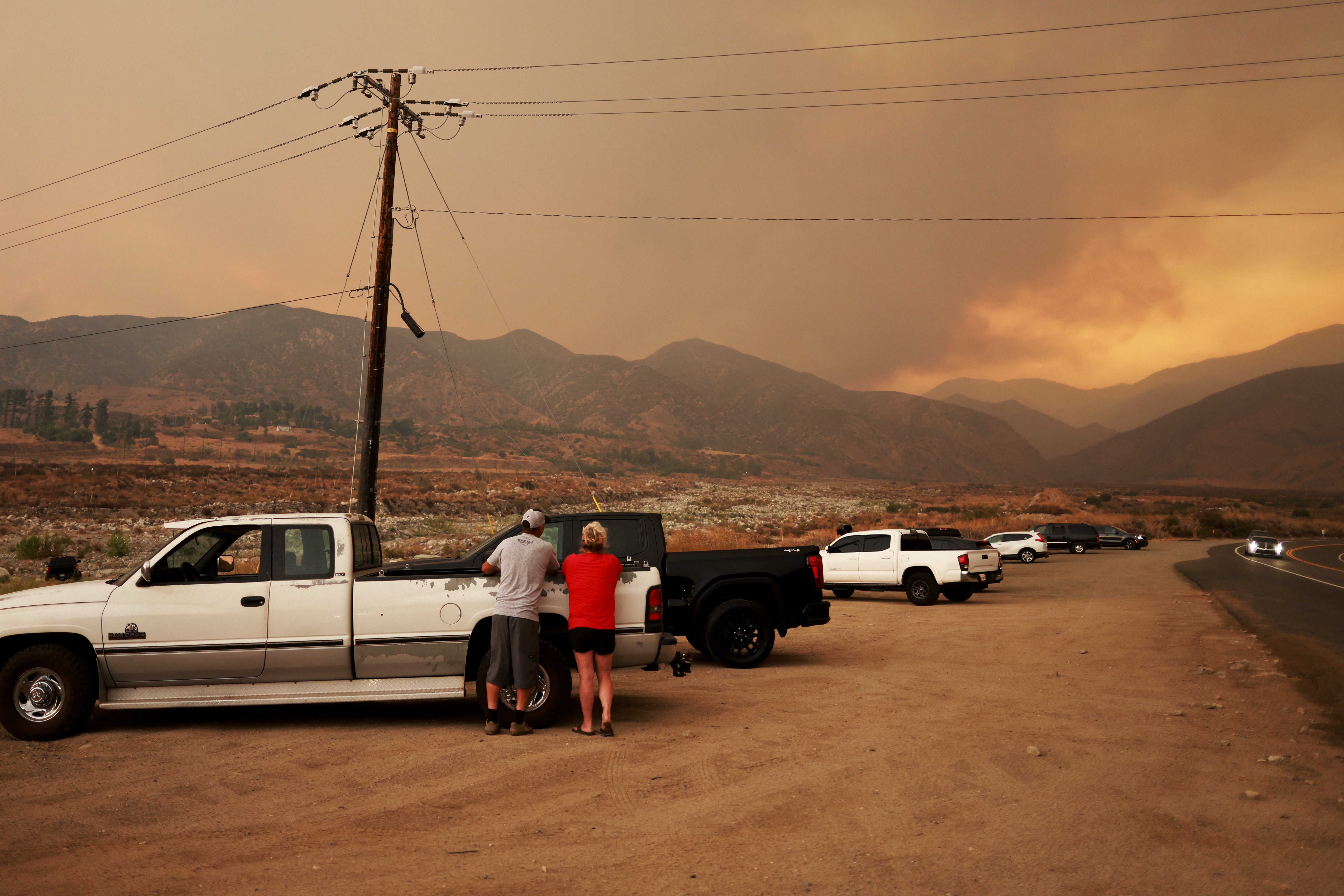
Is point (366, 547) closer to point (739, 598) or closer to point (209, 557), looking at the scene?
point (209, 557)

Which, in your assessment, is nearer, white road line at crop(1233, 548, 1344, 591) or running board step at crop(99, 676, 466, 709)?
running board step at crop(99, 676, 466, 709)

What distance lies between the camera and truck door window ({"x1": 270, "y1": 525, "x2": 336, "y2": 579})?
8338 millimetres

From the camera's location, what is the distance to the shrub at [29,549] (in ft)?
90.0

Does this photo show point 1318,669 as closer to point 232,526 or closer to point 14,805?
point 232,526

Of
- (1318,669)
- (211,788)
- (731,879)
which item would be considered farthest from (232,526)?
(1318,669)

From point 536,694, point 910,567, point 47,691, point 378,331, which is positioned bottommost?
point 536,694

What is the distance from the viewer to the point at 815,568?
42.3 feet

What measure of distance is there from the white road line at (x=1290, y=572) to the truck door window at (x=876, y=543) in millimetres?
13953

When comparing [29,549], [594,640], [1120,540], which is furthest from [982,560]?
[1120,540]

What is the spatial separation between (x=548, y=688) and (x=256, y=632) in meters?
2.77

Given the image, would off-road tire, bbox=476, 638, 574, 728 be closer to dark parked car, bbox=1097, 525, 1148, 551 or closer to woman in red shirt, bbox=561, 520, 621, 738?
woman in red shirt, bbox=561, 520, 621, 738

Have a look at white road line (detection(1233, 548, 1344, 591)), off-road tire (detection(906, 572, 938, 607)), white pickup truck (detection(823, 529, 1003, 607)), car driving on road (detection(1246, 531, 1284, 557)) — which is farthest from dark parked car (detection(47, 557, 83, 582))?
car driving on road (detection(1246, 531, 1284, 557))

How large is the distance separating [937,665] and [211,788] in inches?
366

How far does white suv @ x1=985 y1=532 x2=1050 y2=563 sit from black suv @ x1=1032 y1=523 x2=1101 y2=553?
25.5 ft
